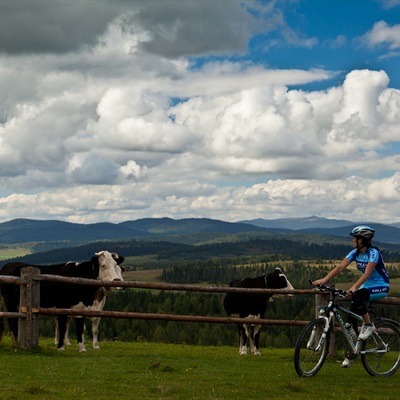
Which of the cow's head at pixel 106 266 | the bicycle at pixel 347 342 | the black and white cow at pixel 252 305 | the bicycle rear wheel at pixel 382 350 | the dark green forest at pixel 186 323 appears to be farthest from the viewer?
the dark green forest at pixel 186 323

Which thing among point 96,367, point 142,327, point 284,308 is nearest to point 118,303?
point 142,327

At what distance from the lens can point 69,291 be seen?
55.3 ft

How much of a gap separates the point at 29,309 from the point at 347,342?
7558mm

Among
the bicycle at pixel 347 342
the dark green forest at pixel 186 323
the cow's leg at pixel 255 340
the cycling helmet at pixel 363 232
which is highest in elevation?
the cycling helmet at pixel 363 232

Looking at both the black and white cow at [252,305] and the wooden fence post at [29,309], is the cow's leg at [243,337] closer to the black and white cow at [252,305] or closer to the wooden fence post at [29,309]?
the black and white cow at [252,305]

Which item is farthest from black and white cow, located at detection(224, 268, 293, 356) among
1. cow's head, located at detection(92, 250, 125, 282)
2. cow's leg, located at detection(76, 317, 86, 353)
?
cow's leg, located at detection(76, 317, 86, 353)

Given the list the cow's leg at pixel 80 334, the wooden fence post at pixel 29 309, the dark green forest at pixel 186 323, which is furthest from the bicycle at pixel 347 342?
the dark green forest at pixel 186 323

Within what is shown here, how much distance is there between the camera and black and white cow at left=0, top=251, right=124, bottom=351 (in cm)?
1664

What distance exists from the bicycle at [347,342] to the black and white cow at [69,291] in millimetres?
7054

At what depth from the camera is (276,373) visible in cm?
1291

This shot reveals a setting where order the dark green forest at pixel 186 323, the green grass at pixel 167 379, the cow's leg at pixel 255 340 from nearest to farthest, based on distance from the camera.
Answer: the green grass at pixel 167 379 → the cow's leg at pixel 255 340 → the dark green forest at pixel 186 323

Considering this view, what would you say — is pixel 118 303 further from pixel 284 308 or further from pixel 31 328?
pixel 31 328

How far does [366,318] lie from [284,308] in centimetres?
7771

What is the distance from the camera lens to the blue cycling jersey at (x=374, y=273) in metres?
11.9
